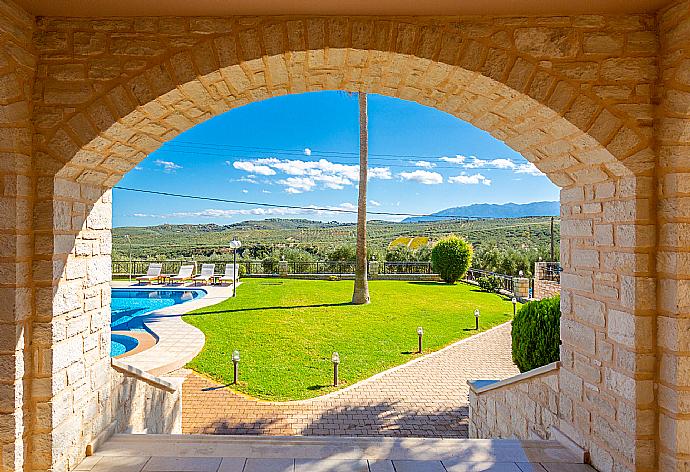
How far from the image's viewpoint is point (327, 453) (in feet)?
10.3

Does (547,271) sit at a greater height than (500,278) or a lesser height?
greater

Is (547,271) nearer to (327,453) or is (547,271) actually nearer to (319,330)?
(319,330)

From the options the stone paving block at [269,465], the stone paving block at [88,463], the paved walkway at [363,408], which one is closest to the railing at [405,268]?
the paved walkway at [363,408]

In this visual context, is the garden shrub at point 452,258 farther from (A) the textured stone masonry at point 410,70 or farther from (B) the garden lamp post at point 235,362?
(A) the textured stone masonry at point 410,70

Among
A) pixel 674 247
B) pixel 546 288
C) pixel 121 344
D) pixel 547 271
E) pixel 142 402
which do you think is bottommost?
pixel 121 344

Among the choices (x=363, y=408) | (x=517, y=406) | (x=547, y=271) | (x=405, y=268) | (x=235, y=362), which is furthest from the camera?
(x=405, y=268)

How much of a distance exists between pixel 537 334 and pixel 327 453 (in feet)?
9.69

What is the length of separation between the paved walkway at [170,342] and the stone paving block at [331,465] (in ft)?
13.6

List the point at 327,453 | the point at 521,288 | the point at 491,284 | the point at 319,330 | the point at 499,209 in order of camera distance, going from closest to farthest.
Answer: the point at 327,453 → the point at 319,330 → the point at 521,288 → the point at 491,284 → the point at 499,209

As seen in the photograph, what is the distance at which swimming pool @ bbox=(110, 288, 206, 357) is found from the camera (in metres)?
10.6

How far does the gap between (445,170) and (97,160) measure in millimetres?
72291

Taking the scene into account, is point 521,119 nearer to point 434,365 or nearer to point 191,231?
point 434,365

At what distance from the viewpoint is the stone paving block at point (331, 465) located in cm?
291

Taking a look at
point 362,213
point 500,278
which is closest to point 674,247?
point 362,213
